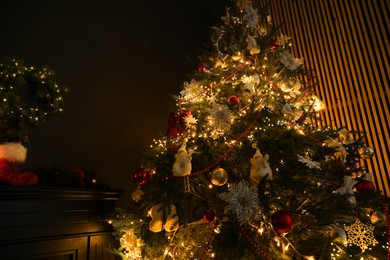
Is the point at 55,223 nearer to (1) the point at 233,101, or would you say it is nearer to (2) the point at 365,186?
(1) the point at 233,101

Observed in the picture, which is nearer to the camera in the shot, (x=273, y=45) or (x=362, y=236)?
(x=362, y=236)

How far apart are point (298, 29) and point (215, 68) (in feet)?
9.29

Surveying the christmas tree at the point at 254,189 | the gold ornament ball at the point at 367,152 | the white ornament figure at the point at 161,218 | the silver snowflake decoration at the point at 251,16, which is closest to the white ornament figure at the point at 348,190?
the christmas tree at the point at 254,189

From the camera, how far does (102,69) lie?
10.3ft

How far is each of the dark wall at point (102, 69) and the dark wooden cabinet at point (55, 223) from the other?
469mm

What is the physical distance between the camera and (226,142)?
1886 millimetres

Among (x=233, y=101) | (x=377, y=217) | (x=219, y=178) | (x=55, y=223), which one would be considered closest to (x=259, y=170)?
(x=219, y=178)

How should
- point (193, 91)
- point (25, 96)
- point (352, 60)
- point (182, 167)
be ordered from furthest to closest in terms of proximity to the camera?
point (352, 60), point (25, 96), point (193, 91), point (182, 167)

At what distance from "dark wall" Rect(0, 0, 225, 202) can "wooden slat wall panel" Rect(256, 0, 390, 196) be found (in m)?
1.67

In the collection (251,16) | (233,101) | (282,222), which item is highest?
(251,16)

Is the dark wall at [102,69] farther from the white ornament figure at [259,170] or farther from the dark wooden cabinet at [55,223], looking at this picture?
the white ornament figure at [259,170]

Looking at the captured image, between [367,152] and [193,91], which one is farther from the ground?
[193,91]

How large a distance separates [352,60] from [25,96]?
397 centimetres

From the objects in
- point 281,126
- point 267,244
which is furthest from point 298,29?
point 267,244
